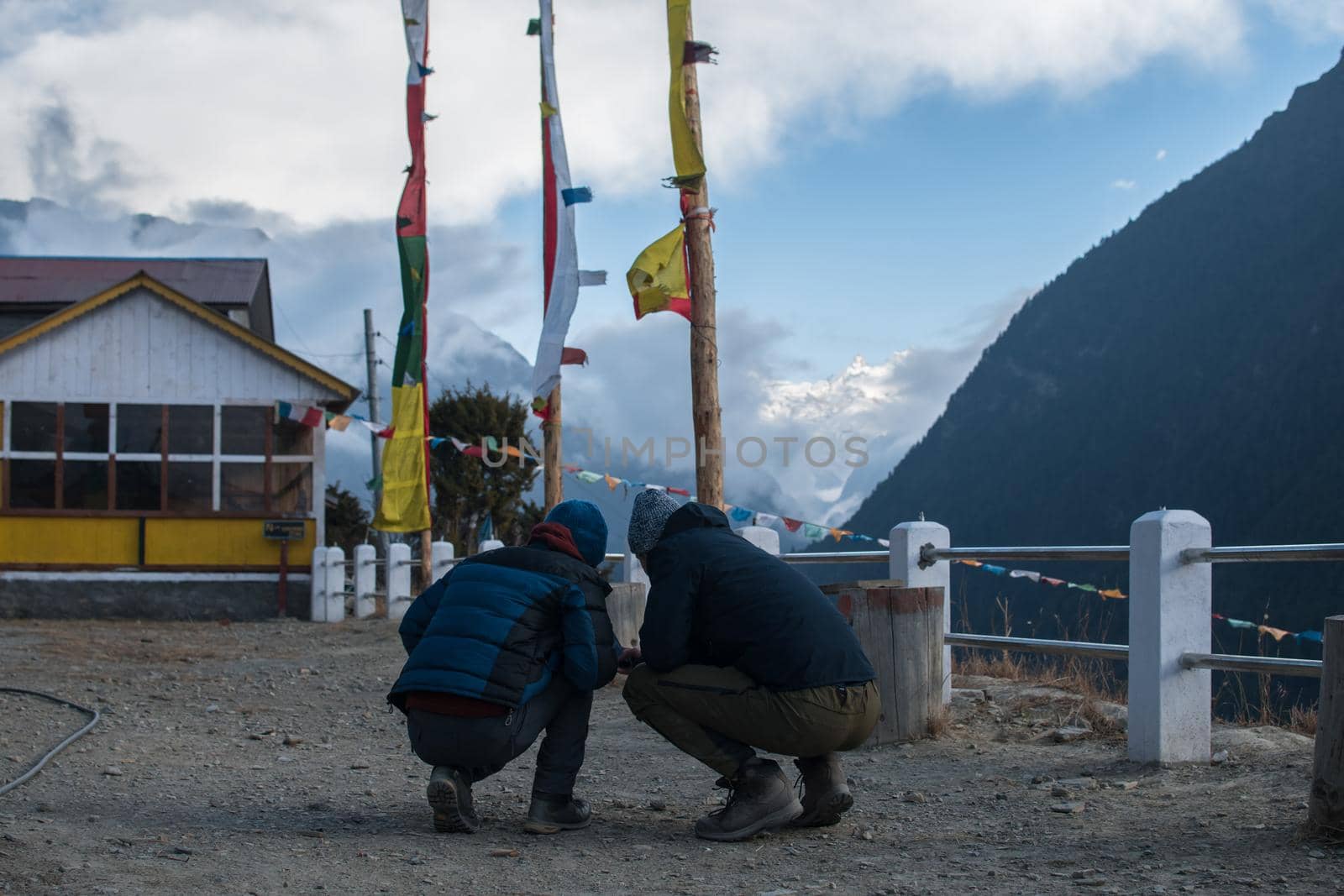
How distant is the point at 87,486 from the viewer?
1927cm

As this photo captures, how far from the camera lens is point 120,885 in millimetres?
4250

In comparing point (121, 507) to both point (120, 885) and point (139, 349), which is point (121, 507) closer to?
point (139, 349)

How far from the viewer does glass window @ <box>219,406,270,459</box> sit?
19.8m

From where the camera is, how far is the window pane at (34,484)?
19.1 meters

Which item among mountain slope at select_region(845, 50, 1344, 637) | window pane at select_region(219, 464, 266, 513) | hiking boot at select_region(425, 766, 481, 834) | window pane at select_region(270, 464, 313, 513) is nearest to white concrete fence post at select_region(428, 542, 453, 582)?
window pane at select_region(270, 464, 313, 513)

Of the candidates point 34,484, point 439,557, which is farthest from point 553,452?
point 34,484

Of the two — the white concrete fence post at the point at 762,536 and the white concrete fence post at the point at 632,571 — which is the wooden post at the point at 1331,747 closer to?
the white concrete fence post at the point at 762,536

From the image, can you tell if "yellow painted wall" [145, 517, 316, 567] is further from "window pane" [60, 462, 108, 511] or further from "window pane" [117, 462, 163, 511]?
"window pane" [60, 462, 108, 511]

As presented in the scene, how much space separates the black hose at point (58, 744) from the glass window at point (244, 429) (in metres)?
10.5

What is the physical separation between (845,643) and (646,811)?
1413 mm

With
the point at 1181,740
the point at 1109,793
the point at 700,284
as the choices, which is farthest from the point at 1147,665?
the point at 700,284

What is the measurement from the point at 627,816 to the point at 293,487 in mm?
15577

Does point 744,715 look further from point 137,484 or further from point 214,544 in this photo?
point 137,484

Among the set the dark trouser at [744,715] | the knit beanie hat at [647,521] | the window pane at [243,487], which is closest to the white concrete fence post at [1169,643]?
the dark trouser at [744,715]
